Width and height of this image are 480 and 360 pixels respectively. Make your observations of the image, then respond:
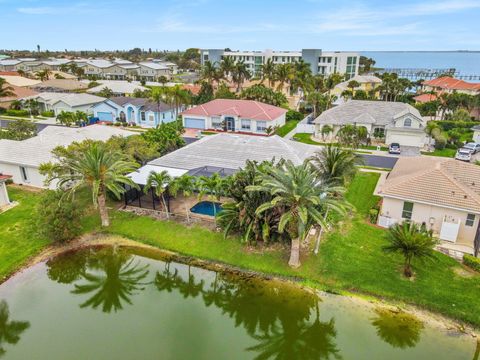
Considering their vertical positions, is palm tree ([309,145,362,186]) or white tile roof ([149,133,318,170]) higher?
palm tree ([309,145,362,186])

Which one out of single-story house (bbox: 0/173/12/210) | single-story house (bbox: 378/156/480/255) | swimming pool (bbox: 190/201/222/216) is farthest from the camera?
single-story house (bbox: 0/173/12/210)

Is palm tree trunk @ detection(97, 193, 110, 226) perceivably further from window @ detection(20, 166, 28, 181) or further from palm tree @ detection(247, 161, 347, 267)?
window @ detection(20, 166, 28, 181)

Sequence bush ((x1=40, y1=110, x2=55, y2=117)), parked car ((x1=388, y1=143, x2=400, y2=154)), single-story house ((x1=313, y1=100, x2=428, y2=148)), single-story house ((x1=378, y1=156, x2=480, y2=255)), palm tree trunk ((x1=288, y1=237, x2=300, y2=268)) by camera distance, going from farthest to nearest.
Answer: bush ((x1=40, y1=110, x2=55, y2=117)) → single-story house ((x1=313, y1=100, x2=428, y2=148)) → parked car ((x1=388, y1=143, x2=400, y2=154)) → single-story house ((x1=378, y1=156, x2=480, y2=255)) → palm tree trunk ((x1=288, y1=237, x2=300, y2=268))

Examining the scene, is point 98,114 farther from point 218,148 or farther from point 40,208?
point 40,208

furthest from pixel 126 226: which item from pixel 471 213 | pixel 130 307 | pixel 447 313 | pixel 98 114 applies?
pixel 98 114

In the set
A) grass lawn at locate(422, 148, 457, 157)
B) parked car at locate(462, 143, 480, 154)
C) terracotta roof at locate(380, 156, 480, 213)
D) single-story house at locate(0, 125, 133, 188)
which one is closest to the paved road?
grass lawn at locate(422, 148, 457, 157)

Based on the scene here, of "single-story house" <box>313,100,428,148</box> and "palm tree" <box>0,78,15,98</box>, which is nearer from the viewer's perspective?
"single-story house" <box>313,100,428,148</box>

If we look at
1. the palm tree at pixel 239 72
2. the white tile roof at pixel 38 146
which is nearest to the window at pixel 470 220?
the white tile roof at pixel 38 146

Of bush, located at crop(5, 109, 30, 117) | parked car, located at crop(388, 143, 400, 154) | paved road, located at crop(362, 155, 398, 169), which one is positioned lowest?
paved road, located at crop(362, 155, 398, 169)
